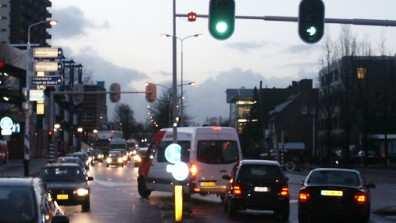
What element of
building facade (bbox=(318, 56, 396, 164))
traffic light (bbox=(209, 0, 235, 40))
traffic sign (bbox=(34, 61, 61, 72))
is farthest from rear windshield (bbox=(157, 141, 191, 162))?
building facade (bbox=(318, 56, 396, 164))

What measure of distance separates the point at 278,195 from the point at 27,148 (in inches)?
910

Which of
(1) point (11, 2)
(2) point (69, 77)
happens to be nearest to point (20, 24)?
(1) point (11, 2)

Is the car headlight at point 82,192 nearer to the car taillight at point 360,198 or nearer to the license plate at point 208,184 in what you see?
the license plate at point 208,184

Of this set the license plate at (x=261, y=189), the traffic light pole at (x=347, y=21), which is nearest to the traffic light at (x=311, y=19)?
the traffic light pole at (x=347, y=21)

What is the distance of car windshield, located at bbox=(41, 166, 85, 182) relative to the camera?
27656mm

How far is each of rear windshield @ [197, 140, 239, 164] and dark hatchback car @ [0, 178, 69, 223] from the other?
67.5ft

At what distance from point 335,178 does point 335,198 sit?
69cm

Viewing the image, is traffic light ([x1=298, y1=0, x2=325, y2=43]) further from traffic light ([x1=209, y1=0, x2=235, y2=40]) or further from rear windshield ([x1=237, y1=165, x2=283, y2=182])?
rear windshield ([x1=237, y1=165, x2=283, y2=182])

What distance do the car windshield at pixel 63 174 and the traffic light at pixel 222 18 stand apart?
10.5 metres

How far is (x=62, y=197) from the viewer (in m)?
26.8

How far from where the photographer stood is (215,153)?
105ft

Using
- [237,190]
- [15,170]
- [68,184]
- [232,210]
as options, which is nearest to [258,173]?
[237,190]

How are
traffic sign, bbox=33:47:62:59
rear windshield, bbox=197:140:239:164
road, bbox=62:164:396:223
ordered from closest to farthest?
1. road, bbox=62:164:396:223
2. rear windshield, bbox=197:140:239:164
3. traffic sign, bbox=33:47:62:59

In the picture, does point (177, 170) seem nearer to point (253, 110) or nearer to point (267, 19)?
point (267, 19)
